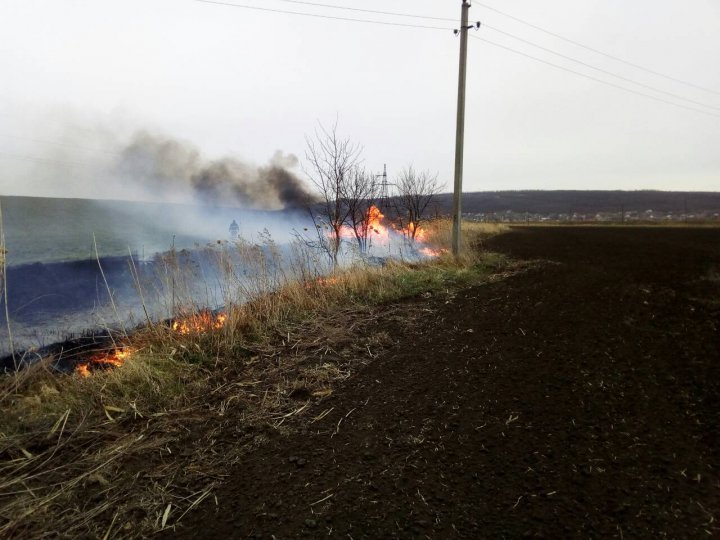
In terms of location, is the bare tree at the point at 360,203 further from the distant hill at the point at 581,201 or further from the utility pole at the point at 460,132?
the distant hill at the point at 581,201

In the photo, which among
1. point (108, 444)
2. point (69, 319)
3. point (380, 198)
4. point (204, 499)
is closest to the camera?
point (204, 499)

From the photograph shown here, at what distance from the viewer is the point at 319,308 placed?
18.7ft

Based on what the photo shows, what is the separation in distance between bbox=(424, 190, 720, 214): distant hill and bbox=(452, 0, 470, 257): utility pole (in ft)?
280

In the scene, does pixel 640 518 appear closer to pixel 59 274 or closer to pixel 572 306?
pixel 572 306

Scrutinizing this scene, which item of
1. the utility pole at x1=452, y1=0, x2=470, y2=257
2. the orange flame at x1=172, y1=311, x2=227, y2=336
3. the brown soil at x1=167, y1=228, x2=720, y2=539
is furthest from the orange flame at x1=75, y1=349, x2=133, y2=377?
the utility pole at x1=452, y1=0, x2=470, y2=257

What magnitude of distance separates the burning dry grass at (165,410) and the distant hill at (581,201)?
93158 millimetres

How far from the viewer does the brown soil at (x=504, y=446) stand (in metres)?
1.78

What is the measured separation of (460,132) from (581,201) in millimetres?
125815

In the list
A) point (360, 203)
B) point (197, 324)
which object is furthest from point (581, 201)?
point (197, 324)

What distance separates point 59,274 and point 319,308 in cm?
1885

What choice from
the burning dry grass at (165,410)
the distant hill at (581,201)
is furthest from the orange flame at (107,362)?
the distant hill at (581,201)

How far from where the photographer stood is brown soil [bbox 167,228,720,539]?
5.84 feet

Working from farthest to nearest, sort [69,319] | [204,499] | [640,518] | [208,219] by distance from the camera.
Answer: [208,219] → [69,319] → [204,499] → [640,518]

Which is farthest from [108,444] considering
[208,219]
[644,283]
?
[208,219]
